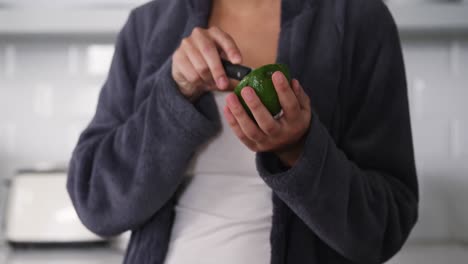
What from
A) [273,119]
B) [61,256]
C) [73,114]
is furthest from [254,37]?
[73,114]

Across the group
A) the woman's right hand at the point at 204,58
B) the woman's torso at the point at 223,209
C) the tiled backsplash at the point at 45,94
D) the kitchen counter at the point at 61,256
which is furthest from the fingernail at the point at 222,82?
the tiled backsplash at the point at 45,94

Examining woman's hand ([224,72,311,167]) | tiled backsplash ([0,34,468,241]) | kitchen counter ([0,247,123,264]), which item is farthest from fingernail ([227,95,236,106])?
tiled backsplash ([0,34,468,241])

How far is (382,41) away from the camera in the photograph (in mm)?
654

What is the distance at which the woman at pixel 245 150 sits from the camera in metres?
0.57

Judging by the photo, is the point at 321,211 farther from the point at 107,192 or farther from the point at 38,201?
the point at 38,201

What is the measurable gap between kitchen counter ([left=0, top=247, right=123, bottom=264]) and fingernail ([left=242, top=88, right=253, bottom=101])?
74 centimetres

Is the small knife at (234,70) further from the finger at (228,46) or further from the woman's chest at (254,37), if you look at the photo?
the woman's chest at (254,37)

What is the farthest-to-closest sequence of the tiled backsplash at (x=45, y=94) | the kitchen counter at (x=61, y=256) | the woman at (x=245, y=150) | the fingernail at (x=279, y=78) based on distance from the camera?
1. the tiled backsplash at (x=45, y=94)
2. the kitchen counter at (x=61, y=256)
3. the woman at (x=245, y=150)
4. the fingernail at (x=279, y=78)

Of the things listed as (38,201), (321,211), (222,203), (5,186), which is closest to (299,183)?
(321,211)

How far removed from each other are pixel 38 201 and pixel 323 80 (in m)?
0.80

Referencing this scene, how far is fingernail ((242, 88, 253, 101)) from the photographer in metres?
0.44

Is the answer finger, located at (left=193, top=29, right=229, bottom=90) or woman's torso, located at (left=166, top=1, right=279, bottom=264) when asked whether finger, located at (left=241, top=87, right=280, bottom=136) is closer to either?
finger, located at (left=193, top=29, right=229, bottom=90)

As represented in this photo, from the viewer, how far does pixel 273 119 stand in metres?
0.45

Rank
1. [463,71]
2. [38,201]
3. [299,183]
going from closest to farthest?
[299,183] < [38,201] < [463,71]
